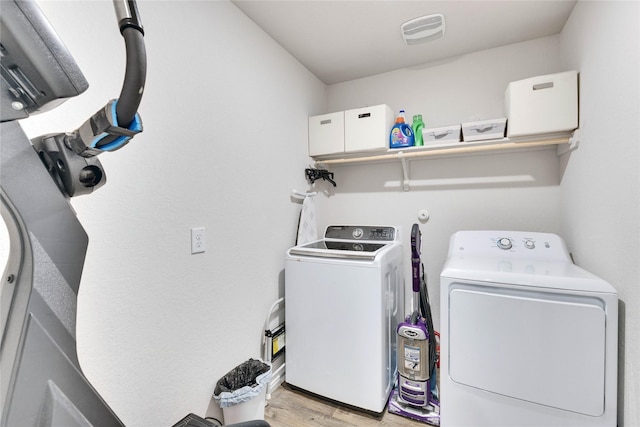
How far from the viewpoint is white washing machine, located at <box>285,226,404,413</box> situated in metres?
1.70

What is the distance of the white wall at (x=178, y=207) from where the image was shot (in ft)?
3.39

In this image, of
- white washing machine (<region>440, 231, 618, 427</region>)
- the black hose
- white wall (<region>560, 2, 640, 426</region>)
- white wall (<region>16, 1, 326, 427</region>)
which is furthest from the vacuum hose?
white wall (<region>560, 2, 640, 426</region>)

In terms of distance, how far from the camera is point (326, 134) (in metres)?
2.35

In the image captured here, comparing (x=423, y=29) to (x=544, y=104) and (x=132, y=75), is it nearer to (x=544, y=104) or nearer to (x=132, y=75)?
(x=544, y=104)

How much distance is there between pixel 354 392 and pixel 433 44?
2500 mm

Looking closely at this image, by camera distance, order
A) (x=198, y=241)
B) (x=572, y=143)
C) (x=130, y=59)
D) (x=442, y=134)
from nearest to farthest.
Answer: (x=130, y=59)
(x=198, y=241)
(x=572, y=143)
(x=442, y=134)

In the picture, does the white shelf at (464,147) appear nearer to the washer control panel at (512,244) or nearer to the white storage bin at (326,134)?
the white storage bin at (326,134)

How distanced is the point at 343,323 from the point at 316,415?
0.60 m

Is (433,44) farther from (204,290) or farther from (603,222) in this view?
(204,290)

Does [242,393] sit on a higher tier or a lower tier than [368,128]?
lower

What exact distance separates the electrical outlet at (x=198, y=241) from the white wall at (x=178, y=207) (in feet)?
0.10

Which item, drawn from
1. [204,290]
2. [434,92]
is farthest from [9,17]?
[434,92]

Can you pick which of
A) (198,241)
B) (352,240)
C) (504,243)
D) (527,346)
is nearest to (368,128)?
(352,240)

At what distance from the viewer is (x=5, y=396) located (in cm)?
54
